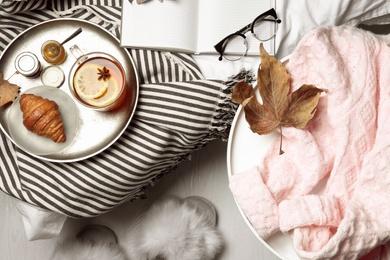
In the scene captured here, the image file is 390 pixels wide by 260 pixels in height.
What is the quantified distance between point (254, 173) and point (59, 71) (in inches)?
15.8

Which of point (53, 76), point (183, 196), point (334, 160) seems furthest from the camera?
point (183, 196)

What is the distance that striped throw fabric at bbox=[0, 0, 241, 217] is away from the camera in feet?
2.81

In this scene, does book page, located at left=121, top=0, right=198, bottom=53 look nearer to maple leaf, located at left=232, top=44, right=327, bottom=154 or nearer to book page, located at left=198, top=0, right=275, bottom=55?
book page, located at left=198, top=0, right=275, bottom=55

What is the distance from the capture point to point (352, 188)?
74cm

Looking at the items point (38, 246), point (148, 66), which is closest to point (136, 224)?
point (38, 246)

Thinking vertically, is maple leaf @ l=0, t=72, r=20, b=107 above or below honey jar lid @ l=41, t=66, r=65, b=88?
below

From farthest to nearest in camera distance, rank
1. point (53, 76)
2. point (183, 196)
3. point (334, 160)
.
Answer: point (183, 196) → point (53, 76) → point (334, 160)

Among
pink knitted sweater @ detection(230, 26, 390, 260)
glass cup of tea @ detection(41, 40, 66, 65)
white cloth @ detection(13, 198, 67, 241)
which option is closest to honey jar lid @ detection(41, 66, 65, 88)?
glass cup of tea @ detection(41, 40, 66, 65)

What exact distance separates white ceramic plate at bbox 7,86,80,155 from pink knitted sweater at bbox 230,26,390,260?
1.02 feet

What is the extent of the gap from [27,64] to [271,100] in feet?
1.44

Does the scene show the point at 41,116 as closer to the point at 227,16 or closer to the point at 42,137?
the point at 42,137

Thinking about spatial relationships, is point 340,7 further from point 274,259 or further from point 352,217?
point 274,259

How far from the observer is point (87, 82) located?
32.7 inches

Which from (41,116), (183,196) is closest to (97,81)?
(41,116)
